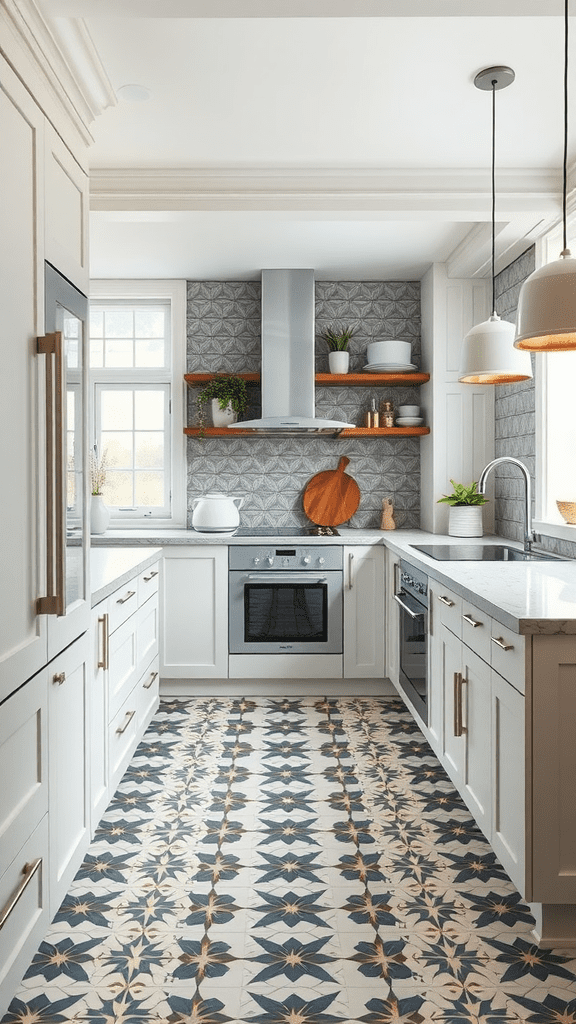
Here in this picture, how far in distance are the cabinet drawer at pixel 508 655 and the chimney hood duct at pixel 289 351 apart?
2484 mm

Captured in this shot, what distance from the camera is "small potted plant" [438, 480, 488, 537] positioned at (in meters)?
4.19

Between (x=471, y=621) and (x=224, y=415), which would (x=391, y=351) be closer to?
(x=224, y=415)

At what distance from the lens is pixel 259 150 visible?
9.87ft

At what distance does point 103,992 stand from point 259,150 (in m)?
2.86

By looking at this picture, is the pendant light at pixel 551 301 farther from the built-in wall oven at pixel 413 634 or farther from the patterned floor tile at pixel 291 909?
the patterned floor tile at pixel 291 909

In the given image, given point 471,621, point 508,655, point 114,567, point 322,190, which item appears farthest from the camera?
point 322,190

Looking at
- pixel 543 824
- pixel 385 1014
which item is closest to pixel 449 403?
pixel 543 824

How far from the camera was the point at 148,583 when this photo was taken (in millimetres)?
3646

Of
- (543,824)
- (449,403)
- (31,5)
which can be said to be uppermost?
(31,5)

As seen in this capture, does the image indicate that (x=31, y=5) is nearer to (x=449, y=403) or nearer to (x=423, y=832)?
(x=423, y=832)

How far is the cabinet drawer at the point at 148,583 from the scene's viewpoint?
3.41 m

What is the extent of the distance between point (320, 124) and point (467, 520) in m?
2.22

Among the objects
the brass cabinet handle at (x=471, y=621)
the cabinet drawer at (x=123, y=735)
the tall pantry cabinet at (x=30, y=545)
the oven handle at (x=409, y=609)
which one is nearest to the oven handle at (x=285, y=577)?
the oven handle at (x=409, y=609)

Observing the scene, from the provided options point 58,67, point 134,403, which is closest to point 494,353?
point 58,67
